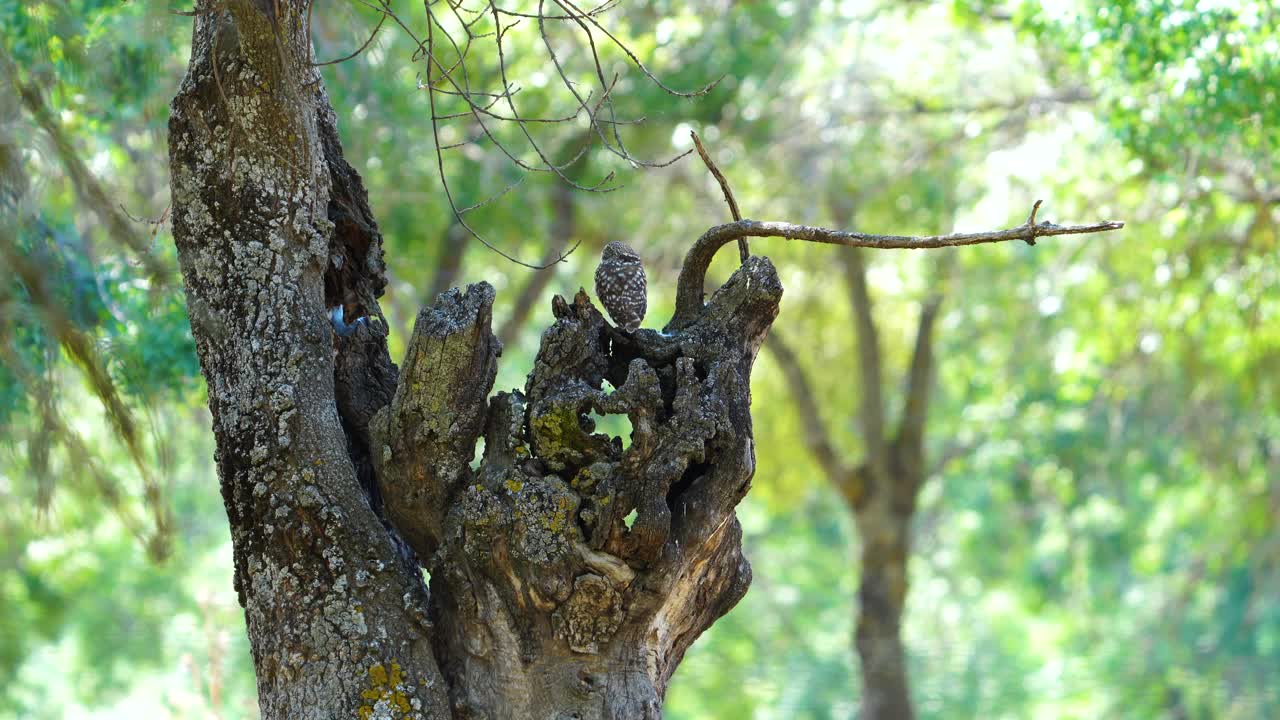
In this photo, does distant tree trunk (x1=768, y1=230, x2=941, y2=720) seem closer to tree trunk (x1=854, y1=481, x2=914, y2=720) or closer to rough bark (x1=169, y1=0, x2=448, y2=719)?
tree trunk (x1=854, y1=481, x2=914, y2=720)

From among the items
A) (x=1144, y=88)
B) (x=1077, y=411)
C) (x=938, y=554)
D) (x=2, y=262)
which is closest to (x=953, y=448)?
(x=1077, y=411)

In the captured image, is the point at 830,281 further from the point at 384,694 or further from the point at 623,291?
the point at 384,694

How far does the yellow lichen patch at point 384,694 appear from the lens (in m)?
2.46

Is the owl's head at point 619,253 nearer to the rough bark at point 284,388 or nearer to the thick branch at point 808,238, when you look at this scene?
the thick branch at point 808,238

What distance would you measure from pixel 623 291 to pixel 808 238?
1.45ft

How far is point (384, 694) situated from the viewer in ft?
8.11

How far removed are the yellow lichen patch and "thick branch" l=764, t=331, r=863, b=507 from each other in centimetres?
748

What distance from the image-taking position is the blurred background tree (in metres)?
3.45

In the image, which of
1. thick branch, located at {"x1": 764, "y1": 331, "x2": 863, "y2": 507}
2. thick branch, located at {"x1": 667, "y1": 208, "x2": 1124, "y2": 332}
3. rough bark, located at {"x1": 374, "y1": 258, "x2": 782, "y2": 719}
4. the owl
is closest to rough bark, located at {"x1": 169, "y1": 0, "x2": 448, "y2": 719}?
rough bark, located at {"x1": 374, "y1": 258, "x2": 782, "y2": 719}

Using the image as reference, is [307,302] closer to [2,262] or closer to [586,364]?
[586,364]

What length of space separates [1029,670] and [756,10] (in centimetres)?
1357

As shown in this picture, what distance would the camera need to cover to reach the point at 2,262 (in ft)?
6.52

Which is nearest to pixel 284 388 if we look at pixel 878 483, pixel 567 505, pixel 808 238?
pixel 567 505

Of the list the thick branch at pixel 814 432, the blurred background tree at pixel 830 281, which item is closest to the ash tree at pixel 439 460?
the blurred background tree at pixel 830 281
